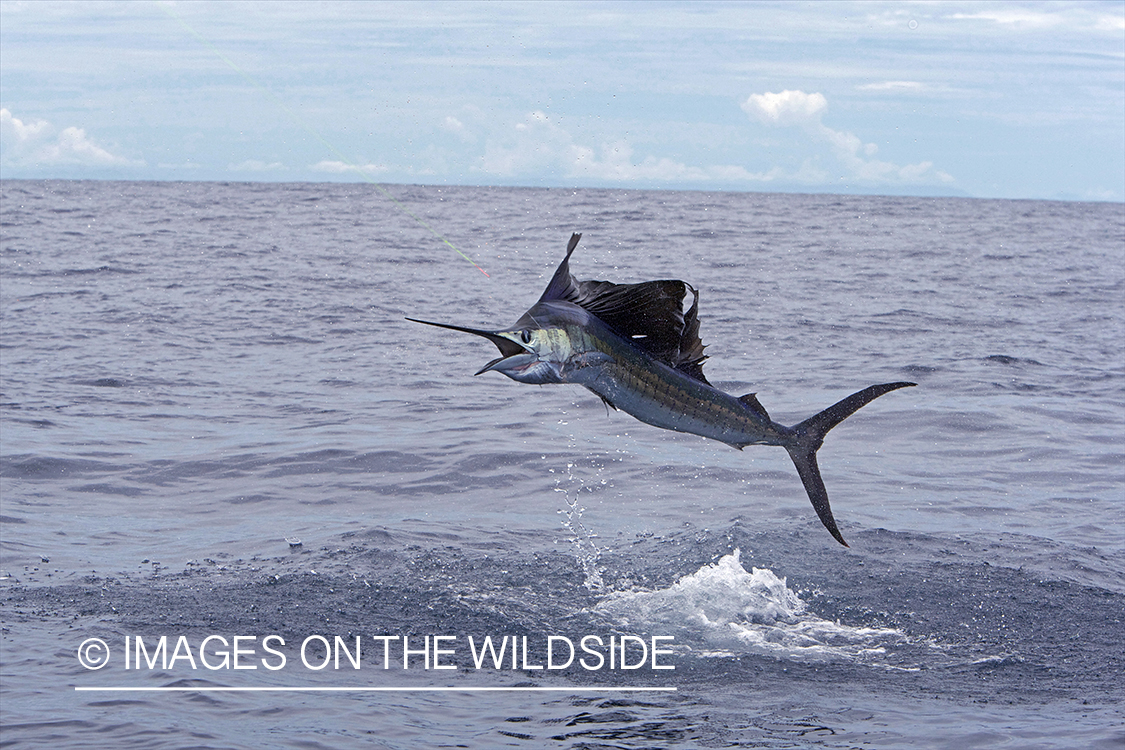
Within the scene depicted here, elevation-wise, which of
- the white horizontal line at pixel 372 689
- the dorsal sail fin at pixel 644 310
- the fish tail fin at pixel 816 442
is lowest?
the white horizontal line at pixel 372 689

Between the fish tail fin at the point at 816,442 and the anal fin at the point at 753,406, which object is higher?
the anal fin at the point at 753,406

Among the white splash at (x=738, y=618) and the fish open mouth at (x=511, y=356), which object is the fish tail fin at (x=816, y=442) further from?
the white splash at (x=738, y=618)

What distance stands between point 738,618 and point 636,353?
16.7 ft

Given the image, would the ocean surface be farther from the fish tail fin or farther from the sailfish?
the sailfish

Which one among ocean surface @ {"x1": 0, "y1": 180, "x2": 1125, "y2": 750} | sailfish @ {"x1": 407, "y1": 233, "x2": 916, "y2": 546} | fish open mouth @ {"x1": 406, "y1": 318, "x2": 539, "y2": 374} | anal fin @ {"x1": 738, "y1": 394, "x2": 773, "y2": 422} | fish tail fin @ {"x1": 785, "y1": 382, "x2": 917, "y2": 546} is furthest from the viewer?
ocean surface @ {"x1": 0, "y1": 180, "x2": 1125, "y2": 750}

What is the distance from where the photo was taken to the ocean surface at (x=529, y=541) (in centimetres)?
680

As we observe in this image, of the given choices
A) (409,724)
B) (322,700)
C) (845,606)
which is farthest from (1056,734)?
(322,700)

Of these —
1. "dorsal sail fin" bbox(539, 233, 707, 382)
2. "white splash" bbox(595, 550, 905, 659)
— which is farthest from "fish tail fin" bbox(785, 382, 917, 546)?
"white splash" bbox(595, 550, 905, 659)

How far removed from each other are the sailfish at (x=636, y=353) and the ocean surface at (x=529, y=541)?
2725 millimetres

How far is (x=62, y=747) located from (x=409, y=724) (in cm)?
188

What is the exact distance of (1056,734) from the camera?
21.3 ft

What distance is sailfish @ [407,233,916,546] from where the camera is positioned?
391 cm

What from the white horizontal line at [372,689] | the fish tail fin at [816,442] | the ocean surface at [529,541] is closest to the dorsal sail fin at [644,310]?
the fish tail fin at [816,442]

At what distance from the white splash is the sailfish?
388cm
